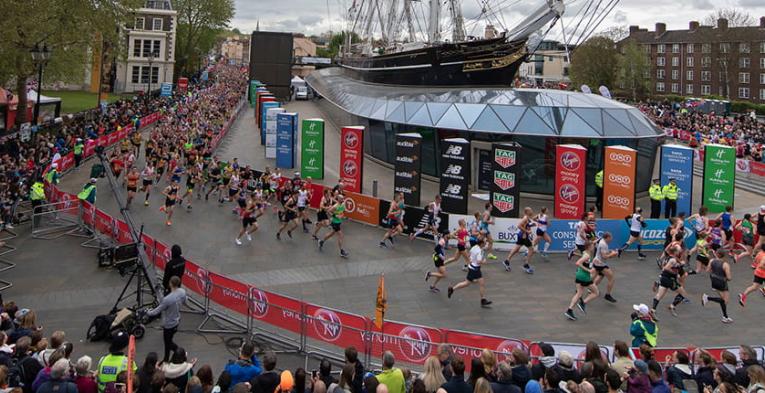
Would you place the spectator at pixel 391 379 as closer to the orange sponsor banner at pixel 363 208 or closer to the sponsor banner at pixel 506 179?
the orange sponsor banner at pixel 363 208

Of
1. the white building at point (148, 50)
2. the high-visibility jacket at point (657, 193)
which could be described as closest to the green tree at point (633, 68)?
the white building at point (148, 50)

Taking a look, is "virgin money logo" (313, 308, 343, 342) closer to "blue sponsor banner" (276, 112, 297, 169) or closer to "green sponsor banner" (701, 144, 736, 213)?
"green sponsor banner" (701, 144, 736, 213)

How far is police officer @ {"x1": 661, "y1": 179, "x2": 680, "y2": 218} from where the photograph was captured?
18.5m

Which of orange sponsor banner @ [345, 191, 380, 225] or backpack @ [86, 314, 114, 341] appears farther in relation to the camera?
orange sponsor banner @ [345, 191, 380, 225]

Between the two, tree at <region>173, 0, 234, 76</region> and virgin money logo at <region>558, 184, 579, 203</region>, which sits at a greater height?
tree at <region>173, 0, 234, 76</region>

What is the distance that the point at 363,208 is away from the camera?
19.0 m

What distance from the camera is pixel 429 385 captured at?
6055mm

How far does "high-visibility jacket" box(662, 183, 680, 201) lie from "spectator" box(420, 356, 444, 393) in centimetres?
1543

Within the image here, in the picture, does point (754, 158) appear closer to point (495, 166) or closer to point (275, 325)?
point (495, 166)

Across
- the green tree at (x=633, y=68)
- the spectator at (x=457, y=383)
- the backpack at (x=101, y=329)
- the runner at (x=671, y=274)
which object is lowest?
the backpack at (x=101, y=329)

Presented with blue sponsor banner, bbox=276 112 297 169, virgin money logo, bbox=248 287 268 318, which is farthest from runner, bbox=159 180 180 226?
blue sponsor banner, bbox=276 112 297 169

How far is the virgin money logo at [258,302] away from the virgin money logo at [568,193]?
12383mm

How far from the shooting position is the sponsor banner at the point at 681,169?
1933 cm

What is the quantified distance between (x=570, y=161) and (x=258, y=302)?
12634mm
